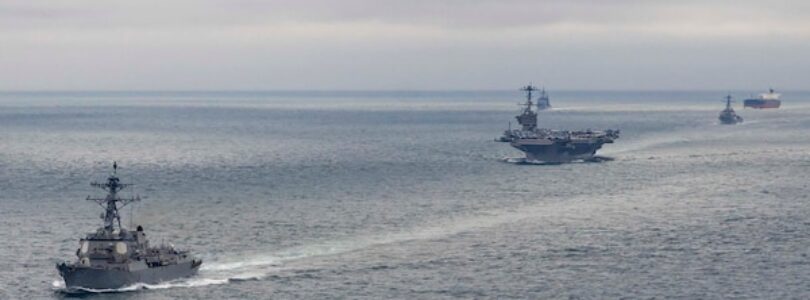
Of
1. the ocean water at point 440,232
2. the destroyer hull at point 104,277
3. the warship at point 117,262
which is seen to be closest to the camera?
the destroyer hull at point 104,277

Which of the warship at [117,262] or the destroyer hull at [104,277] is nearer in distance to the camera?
the destroyer hull at [104,277]

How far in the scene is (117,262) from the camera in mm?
87188

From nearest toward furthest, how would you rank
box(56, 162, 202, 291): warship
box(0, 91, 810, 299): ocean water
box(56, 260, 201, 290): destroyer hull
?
1. box(56, 260, 201, 290): destroyer hull
2. box(56, 162, 202, 291): warship
3. box(0, 91, 810, 299): ocean water

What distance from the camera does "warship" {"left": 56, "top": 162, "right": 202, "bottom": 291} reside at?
85.9 meters

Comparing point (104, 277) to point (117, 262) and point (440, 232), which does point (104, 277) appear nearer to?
point (117, 262)

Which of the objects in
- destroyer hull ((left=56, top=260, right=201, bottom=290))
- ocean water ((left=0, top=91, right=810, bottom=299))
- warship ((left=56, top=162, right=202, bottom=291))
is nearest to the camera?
destroyer hull ((left=56, top=260, right=201, bottom=290))

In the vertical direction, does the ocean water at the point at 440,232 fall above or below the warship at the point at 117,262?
below

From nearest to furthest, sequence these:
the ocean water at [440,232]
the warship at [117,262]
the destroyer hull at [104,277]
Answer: the destroyer hull at [104,277], the warship at [117,262], the ocean water at [440,232]

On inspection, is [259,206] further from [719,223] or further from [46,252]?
[719,223]

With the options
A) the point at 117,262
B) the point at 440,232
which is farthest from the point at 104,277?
the point at 440,232

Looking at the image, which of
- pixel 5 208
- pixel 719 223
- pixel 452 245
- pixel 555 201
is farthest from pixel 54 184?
pixel 719 223

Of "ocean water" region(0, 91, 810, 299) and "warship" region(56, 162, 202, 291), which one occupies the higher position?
"warship" region(56, 162, 202, 291)

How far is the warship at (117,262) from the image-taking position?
282 ft

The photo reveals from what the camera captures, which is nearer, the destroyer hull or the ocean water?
the destroyer hull
